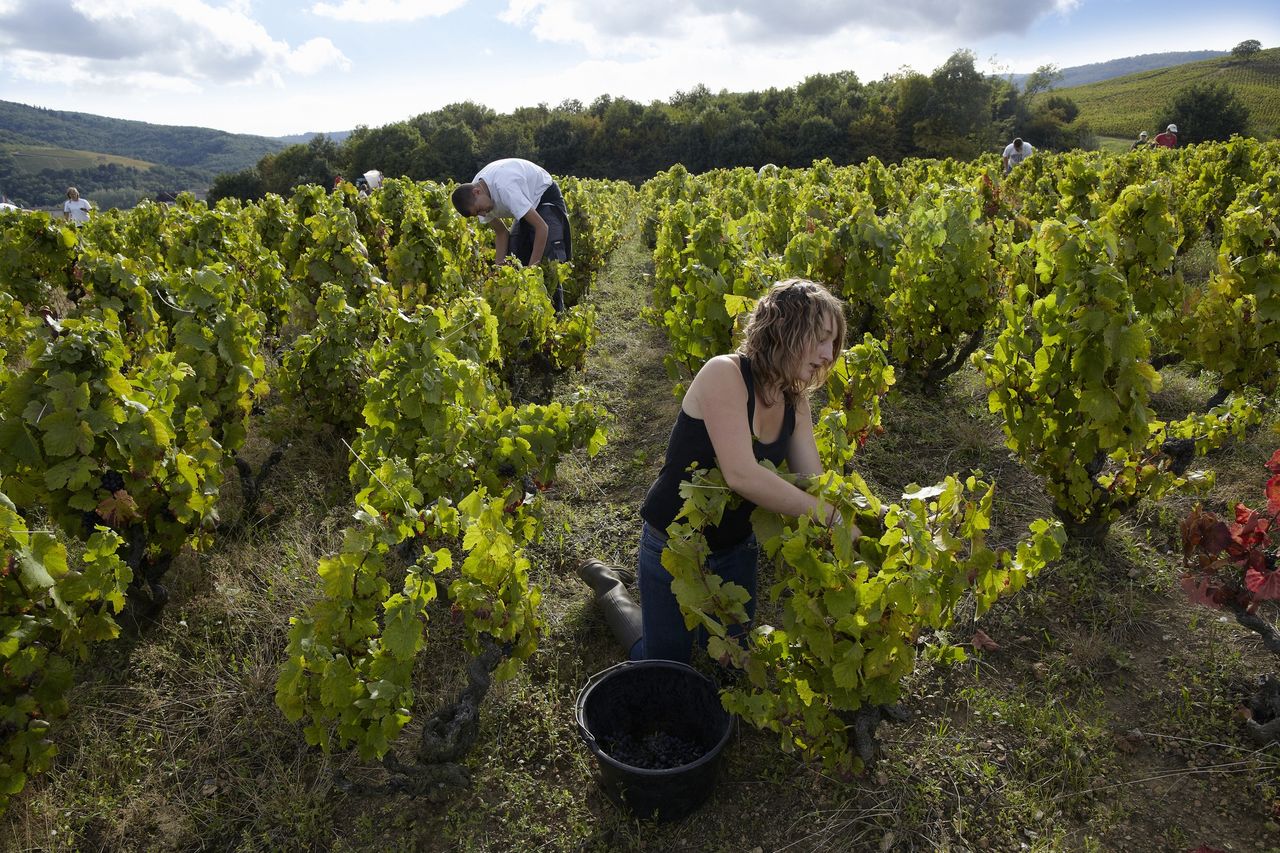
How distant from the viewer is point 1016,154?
1402 cm

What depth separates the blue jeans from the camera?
8.71ft

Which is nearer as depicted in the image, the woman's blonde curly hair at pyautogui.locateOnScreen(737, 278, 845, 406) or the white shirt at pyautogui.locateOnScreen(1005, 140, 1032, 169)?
the woman's blonde curly hair at pyautogui.locateOnScreen(737, 278, 845, 406)

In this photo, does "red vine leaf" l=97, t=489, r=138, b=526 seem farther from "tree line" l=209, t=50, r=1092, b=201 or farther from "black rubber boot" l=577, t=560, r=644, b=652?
"tree line" l=209, t=50, r=1092, b=201

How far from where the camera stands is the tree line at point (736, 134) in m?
43.8

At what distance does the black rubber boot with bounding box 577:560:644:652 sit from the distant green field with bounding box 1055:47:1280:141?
157 ft

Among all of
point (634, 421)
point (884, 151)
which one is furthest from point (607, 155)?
point (634, 421)

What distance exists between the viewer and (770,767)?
A: 2518 mm

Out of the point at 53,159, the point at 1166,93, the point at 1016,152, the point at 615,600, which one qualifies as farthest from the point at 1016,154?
the point at 53,159

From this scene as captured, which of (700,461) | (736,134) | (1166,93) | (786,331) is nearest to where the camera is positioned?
(786,331)

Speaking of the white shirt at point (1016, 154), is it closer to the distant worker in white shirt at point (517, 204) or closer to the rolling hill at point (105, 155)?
the distant worker in white shirt at point (517, 204)

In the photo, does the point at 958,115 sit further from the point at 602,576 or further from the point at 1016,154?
the point at 602,576

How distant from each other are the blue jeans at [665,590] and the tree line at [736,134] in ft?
135

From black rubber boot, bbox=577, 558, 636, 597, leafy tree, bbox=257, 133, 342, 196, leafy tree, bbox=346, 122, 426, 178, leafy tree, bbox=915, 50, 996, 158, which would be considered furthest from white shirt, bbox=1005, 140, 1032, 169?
leafy tree, bbox=257, 133, 342, 196

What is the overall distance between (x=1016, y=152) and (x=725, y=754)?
1493 cm
